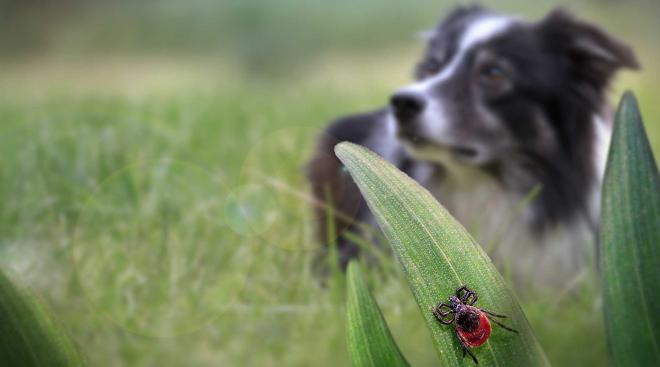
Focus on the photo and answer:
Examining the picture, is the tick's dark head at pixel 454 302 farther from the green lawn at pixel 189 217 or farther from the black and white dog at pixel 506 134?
the black and white dog at pixel 506 134

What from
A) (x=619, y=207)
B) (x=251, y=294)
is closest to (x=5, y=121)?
(x=251, y=294)

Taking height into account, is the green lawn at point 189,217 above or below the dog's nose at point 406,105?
below

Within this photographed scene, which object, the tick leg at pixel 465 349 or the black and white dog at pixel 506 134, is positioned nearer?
the tick leg at pixel 465 349

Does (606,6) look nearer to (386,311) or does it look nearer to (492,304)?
(386,311)

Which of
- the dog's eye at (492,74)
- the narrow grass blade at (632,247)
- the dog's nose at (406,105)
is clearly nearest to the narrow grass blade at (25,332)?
the narrow grass blade at (632,247)

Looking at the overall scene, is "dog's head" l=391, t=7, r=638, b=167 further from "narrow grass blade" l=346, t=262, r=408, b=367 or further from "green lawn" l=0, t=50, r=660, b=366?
"narrow grass blade" l=346, t=262, r=408, b=367

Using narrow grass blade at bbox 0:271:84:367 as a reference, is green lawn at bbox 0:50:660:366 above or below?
below

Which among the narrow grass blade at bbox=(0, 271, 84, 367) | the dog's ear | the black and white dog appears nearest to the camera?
the narrow grass blade at bbox=(0, 271, 84, 367)

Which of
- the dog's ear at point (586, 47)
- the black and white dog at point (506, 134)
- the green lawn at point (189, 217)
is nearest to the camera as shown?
the green lawn at point (189, 217)

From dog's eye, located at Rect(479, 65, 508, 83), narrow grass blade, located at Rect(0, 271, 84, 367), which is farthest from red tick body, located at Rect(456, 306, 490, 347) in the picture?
dog's eye, located at Rect(479, 65, 508, 83)
